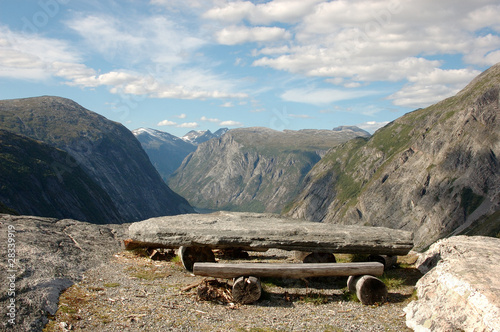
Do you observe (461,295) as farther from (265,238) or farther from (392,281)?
(265,238)

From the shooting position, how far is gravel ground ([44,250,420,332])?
37.4 feet

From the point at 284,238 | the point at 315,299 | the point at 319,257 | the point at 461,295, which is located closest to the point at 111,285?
the point at 284,238

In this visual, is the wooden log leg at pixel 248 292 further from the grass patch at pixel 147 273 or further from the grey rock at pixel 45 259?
the grey rock at pixel 45 259

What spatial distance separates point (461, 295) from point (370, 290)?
3.41 meters

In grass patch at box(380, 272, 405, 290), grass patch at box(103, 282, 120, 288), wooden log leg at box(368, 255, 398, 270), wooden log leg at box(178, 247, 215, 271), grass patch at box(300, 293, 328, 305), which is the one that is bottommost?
grass patch at box(380, 272, 405, 290)

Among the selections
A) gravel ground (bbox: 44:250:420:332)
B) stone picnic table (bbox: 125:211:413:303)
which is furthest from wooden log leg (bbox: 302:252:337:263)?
gravel ground (bbox: 44:250:420:332)

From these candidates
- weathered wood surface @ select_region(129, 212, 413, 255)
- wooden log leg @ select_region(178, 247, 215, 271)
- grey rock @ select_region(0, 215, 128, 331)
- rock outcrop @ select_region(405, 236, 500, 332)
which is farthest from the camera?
wooden log leg @ select_region(178, 247, 215, 271)

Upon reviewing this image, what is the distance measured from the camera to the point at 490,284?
10906 mm

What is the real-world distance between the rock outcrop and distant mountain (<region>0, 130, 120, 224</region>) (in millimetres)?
136387

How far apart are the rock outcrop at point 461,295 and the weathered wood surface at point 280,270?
2.20 meters

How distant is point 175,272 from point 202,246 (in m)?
1.83

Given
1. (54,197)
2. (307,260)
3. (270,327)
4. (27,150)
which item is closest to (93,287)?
(270,327)

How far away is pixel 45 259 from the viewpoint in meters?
15.2

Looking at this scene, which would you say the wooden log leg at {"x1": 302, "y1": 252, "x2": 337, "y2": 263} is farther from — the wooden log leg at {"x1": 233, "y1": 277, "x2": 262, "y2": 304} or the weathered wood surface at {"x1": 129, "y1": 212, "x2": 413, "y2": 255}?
the wooden log leg at {"x1": 233, "y1": 277, "x2": 262, "y2": 304}
